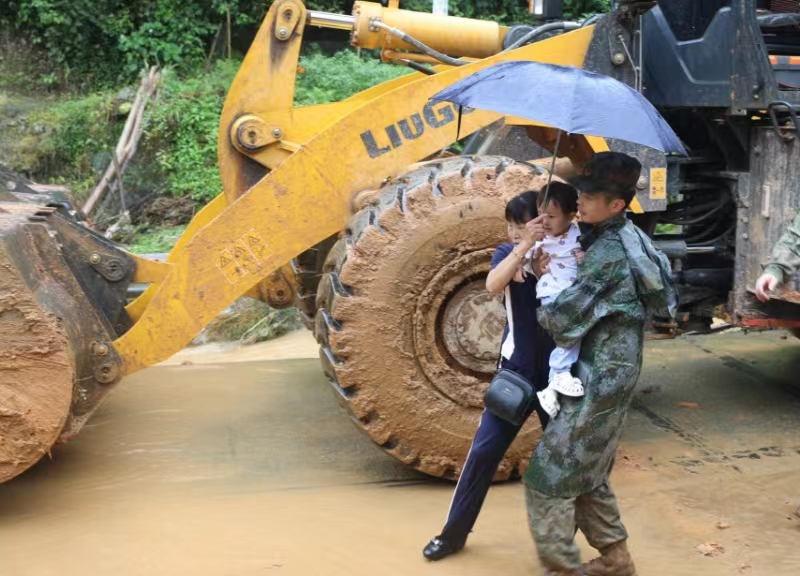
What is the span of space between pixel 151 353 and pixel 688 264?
2974mm

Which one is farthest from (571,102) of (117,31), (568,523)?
(117,31)

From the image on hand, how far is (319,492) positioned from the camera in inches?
190

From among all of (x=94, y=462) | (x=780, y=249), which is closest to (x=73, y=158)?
(x=94, y=462)

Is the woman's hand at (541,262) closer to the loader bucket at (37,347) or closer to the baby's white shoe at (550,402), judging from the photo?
the baby's white shoe at (550,402)

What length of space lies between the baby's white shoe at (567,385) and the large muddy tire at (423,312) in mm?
1100

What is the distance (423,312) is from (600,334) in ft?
4.16

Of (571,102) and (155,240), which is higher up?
(571,102)

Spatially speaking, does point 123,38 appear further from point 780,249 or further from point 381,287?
point 780,249

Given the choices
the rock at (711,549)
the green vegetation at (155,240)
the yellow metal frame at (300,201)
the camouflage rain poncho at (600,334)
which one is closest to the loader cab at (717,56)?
the yellow metal frame at (300,201)

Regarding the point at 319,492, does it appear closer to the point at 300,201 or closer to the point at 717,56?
the point at 300,201

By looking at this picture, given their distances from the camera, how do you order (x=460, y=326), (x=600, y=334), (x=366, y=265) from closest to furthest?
1. (x=600, y=334)
2. (x=366, y=265)
3. (x=460, y=326)

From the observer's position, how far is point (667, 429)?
→ 5738 millimetres

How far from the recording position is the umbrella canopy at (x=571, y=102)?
135 inches

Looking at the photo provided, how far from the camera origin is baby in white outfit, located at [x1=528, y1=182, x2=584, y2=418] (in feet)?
12.1
